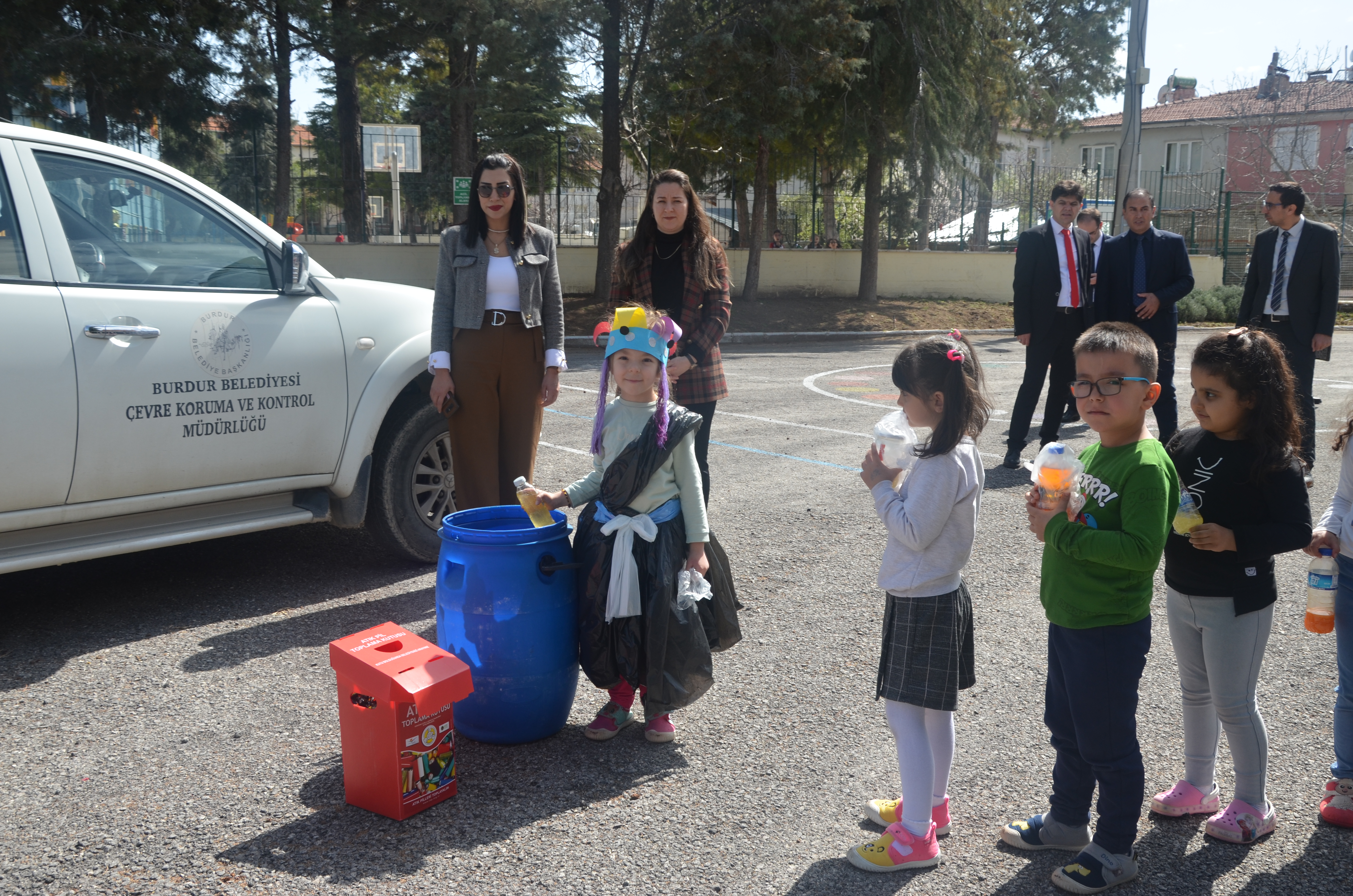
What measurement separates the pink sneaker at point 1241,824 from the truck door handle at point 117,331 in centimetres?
415

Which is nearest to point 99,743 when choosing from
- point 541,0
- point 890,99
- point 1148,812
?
point 1148,812

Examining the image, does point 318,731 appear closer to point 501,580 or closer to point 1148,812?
point 501,580

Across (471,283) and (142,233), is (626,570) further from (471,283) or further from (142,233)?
(142,233)

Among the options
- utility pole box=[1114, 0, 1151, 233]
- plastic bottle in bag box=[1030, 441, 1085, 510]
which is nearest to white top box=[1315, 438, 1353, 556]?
plastic bottle in bag box=[1030, 441, 1085, 510]

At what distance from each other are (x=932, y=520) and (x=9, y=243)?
365 centimetres

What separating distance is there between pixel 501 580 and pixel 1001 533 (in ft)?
12.2

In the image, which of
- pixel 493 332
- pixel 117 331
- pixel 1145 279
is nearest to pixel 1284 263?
pixel 1145 279

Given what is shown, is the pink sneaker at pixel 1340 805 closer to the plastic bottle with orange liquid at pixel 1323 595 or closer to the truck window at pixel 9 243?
the plastic bottle with orange liquid at pixel 1323 595

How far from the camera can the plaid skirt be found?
9.17 ft

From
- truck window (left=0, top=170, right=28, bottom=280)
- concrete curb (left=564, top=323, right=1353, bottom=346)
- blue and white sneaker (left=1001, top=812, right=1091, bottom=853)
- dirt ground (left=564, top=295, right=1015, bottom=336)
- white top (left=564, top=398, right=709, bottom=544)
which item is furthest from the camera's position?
dirt ground (left=564, top=295, right=1015, bottom=336)

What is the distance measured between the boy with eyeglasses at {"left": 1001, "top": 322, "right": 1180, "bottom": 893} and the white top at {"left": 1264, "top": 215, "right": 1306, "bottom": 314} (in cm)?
554

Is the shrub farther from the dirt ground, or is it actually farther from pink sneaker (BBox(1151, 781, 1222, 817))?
pink sneaker (BBox(1151, 781, 1222, 817))

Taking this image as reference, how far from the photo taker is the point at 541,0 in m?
18.2

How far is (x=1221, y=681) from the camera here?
2867 millimetres
